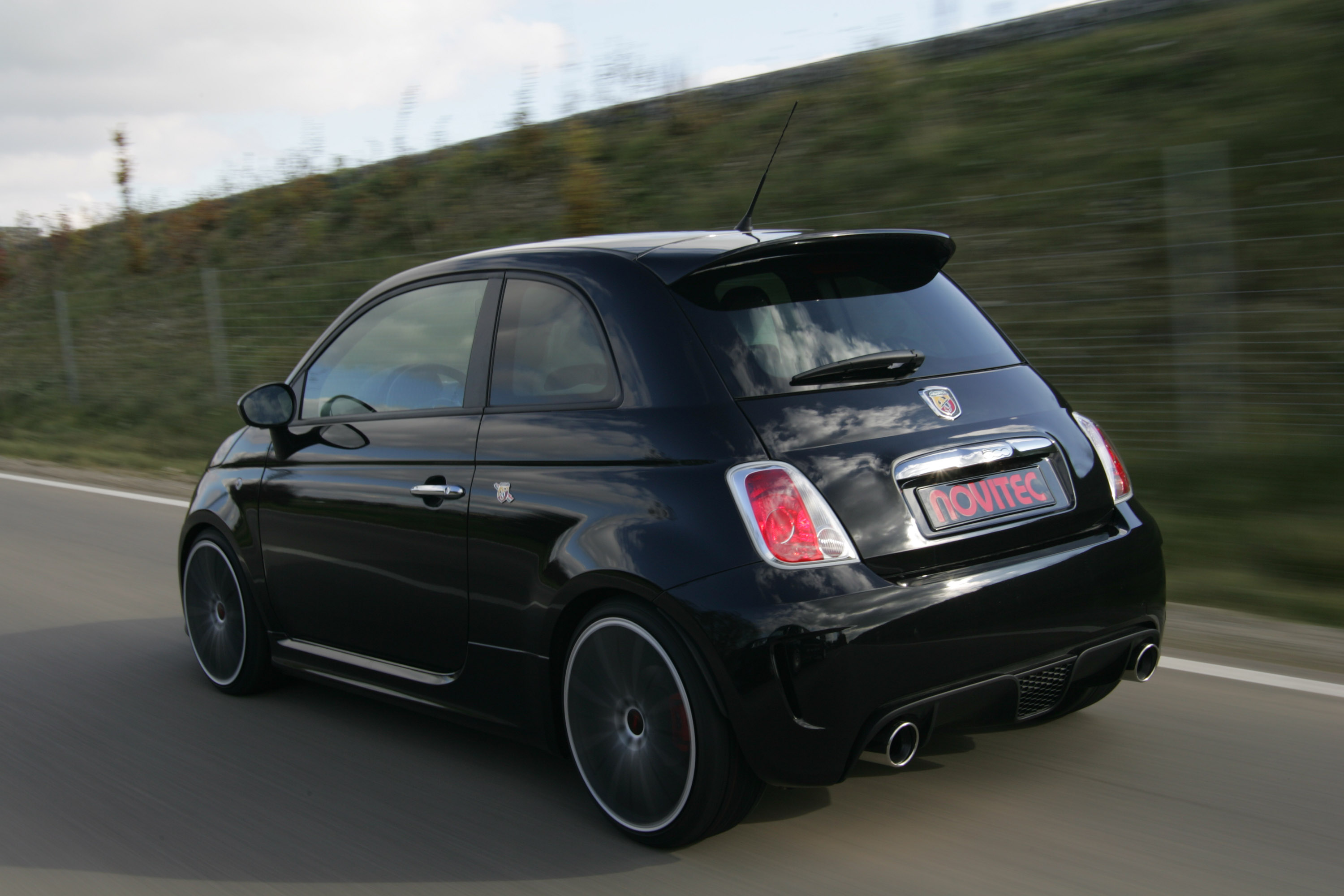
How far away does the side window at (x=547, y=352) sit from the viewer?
3.61 m

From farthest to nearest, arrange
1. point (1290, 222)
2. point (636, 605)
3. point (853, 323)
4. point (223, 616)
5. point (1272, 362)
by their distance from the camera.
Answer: point (1290, 222)
point (1272, 362)
point (223, 616)
point (853, 323)
point (636, 605)

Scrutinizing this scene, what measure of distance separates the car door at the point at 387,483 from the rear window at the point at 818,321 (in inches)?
34.4

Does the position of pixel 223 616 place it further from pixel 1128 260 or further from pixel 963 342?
pixel 1128 260

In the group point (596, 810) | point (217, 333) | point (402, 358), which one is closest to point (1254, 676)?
point (596, 810)

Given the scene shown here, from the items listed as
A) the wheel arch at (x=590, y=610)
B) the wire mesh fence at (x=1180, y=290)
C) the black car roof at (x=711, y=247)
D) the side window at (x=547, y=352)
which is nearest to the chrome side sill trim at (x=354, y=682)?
the wheel arch at (x=590, y=610)

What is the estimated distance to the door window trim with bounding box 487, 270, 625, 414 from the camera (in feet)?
11.5

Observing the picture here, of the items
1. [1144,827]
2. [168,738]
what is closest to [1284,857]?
[1144,827]

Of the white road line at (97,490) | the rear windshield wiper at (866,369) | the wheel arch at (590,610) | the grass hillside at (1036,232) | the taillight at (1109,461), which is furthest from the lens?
the white road line at (97,490)

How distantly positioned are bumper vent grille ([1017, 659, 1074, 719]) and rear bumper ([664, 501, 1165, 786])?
2 centimetres

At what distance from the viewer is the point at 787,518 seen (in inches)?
121

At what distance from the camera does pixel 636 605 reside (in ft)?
10.8

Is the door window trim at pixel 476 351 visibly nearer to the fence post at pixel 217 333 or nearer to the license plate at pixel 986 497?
the license plate at pixel 986 497

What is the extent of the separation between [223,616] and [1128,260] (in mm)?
6304

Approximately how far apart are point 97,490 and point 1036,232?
A: 26.9 ft
